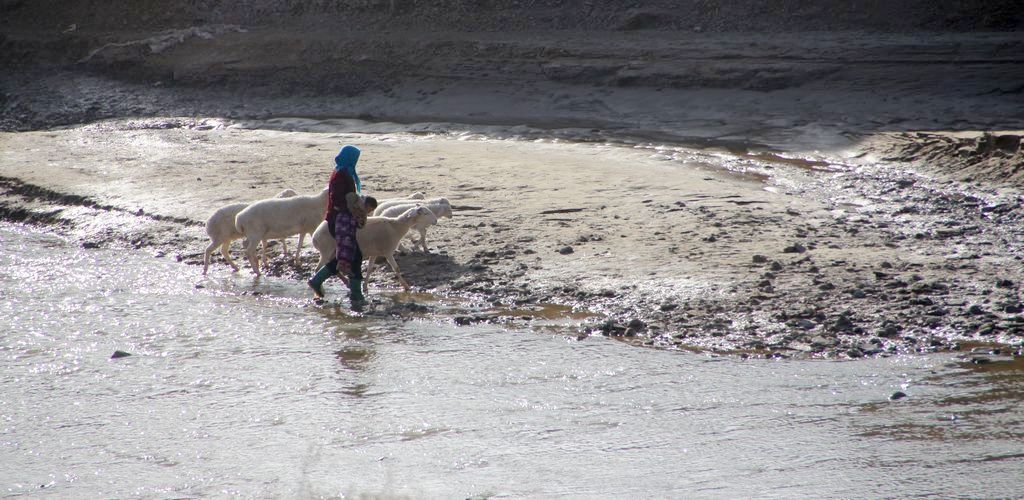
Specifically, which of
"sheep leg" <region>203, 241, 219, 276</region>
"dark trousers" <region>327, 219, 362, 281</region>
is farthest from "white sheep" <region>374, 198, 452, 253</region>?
"sheep leg" <region>203, 241, 219, 276</region>

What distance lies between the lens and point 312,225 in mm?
10211

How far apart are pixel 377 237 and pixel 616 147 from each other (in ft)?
23.7

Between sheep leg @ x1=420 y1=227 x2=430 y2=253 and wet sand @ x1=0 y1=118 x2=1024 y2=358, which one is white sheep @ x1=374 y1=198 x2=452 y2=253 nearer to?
sheep leg @ x1=420 y1=227 x2=430 y2=253

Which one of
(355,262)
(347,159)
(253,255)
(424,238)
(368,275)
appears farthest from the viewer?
(424,238)

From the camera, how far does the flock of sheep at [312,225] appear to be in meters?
9.27

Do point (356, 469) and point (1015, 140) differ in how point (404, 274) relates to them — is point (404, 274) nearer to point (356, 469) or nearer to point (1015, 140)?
point (356, 469)

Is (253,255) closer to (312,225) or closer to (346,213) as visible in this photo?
(312,225)

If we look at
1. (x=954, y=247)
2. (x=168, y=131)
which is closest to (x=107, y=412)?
(x=954, y=247)

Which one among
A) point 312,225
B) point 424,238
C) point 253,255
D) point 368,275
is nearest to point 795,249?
point 424,238

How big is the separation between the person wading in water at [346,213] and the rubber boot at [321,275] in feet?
0.20

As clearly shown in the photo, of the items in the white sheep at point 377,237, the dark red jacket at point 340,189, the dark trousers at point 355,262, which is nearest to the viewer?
the dark red jacket at point 340,189

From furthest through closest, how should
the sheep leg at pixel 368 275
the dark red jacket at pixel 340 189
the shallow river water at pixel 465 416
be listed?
the sheep leg at pixel 368 275 → the dark red jacket at pixel 340 189 → the shallow river water at pixel 465 416

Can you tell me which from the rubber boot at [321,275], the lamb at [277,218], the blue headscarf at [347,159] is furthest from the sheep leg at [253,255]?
the blue headscarf at [347,159]

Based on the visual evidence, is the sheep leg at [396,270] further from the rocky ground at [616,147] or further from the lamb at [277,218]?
the lamb at [277,218]
